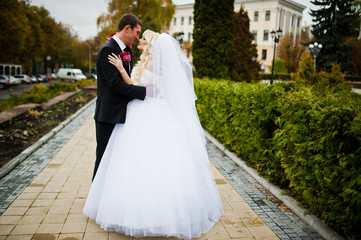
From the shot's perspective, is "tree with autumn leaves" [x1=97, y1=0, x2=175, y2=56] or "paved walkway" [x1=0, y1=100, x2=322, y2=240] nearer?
"paved walkway" [x1=0, y1=100, x2=322, y2=240]

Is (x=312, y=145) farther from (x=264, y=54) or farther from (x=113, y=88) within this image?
(x=264, y=54)

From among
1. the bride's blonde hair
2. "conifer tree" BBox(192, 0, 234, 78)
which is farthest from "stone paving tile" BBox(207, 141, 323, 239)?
"conifer tree" BBox(192, 0, 234, 78)

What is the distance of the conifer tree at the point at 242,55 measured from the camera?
1433cm

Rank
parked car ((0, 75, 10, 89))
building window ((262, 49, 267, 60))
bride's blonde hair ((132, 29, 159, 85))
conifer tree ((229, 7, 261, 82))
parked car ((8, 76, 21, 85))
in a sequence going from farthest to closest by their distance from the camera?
1. building window ((262, 49, 267, 60))
2. parked car ((8, 76, 21, 85))
3. parked car ((0, 75, 10, 89))
4. conifer tree ((229, 7, 261, 82))
5. bride's blonde hair ((132, 29, 159, 85))

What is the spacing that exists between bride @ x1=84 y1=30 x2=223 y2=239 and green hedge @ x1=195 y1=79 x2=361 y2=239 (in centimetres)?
133

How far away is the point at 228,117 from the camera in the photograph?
22.4ft

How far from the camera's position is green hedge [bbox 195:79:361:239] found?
2.87m

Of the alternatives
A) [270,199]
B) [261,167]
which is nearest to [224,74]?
[261,167]

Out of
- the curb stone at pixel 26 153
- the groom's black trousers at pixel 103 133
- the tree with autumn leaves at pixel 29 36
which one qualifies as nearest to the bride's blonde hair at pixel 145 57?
the groom's black trousers at pixel 103 133

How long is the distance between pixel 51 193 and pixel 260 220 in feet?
10.5

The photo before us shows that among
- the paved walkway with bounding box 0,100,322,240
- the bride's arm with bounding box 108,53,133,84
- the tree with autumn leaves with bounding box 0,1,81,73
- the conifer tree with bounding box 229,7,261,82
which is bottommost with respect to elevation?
the paved walkway with bounding box 0,100,322,240

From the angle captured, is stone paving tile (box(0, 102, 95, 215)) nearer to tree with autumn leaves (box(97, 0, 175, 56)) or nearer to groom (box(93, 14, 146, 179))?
groom (box(93, 14, 146, 179))

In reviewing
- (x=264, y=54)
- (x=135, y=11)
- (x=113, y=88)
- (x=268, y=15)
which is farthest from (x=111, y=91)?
(x=268, y=15)

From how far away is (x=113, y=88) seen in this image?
3.27 m
